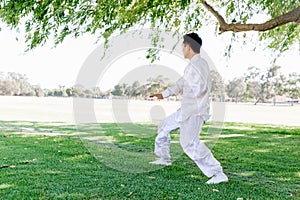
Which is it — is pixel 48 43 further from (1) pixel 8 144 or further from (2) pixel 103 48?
(1) pixel 8 144

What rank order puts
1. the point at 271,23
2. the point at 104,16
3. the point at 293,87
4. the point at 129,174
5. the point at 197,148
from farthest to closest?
the point at 293,87 → the point at 271,23 → the point at 104,16 → the point at 129,174 → the point at 197,148

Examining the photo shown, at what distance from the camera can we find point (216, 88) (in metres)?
6.70

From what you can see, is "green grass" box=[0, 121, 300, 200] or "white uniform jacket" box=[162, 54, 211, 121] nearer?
"green grass" box=[0, 121, 300, 200]

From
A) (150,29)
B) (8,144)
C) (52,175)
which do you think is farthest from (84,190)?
(150,29)

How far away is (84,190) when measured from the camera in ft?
12.2

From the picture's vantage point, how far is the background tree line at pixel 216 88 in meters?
5.78

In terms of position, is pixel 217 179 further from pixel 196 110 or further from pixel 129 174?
pixel 129 174

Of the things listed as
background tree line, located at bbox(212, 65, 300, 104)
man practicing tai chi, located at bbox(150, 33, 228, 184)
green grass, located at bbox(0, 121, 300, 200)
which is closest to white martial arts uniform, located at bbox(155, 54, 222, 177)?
man practicing tai chi, located at bbox(150, 33, 228, 184)

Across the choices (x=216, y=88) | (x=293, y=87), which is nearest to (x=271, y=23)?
(x=216, y=88)

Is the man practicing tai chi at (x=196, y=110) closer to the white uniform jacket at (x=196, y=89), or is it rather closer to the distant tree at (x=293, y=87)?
the white uniform jacket at (x=196, y=89)

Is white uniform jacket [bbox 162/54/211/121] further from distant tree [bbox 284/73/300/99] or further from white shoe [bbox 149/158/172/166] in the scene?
distant tree [bbox 284/73/300/99]

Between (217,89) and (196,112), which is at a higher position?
(217,89)

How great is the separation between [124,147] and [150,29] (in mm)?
3554

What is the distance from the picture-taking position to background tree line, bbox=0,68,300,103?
5.78m
